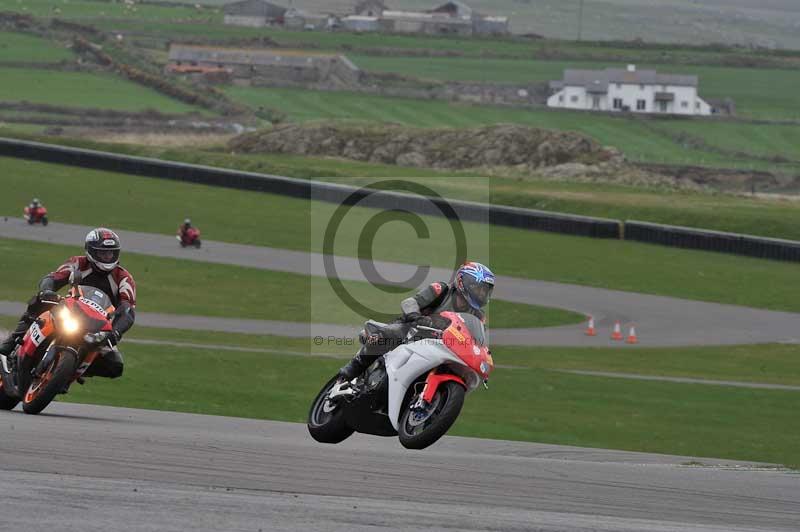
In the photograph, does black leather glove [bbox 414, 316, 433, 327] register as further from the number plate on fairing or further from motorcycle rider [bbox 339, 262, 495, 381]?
the number plate on fairing

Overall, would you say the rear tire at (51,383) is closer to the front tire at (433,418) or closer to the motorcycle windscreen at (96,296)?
the motorcycle windscreen at (96,296)

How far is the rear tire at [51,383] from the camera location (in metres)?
13.9

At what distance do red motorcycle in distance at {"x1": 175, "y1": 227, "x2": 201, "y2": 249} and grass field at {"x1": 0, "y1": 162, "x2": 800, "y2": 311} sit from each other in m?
2.29

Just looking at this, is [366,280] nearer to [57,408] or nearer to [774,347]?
[774,347]

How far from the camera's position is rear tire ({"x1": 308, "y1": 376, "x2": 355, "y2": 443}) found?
14.0 metres

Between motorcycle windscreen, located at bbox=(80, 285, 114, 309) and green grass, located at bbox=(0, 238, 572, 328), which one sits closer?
motorcycle windscreen, located at bbox=(80, 285, 114, 309)

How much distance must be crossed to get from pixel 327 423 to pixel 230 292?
1972 centimetres

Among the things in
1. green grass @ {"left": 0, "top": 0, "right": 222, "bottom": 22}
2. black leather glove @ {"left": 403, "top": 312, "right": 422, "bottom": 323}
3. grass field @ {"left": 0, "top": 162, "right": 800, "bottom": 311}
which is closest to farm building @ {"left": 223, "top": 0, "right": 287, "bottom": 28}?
green grass @ {"left": 0, "top": 0, "right": 222, "bottom": 22}

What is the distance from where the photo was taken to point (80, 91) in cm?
9800

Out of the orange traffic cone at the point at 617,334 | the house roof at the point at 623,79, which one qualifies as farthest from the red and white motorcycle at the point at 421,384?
the house roof at the point at 623,79

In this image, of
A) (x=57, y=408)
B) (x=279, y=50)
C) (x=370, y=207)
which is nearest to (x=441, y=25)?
(x=279, y=50)

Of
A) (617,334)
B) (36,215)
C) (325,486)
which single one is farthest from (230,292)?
(325,486)

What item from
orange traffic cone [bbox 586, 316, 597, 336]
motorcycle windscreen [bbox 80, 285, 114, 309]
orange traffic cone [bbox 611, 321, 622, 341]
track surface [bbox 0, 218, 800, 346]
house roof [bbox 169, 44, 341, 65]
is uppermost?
motorcycle windscreen [bbox 80, 285, 114, 309]

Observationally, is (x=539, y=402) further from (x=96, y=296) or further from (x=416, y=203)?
(x=416, y=203)
